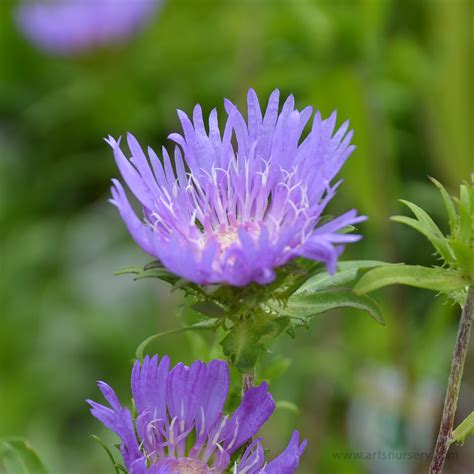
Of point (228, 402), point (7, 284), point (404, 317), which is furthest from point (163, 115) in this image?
point (228, 402)

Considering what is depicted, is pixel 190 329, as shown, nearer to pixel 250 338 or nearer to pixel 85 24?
pixel 250 338

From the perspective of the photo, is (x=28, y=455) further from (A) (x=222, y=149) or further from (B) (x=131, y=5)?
(B) (x=131, y=5)

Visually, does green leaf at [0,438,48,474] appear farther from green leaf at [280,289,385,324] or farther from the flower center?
green leaf at [280,289,385,324]

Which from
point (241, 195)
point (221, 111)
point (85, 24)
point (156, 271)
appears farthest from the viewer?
point (85, 24)

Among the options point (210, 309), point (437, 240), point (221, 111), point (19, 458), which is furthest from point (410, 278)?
point (221, 111)

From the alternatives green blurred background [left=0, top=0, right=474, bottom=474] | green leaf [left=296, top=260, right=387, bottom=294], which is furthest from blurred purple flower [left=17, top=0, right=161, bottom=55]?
green leaf [left=296, top=260, right=387, bottom=294]

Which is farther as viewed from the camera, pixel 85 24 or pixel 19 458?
pixel 85 24
